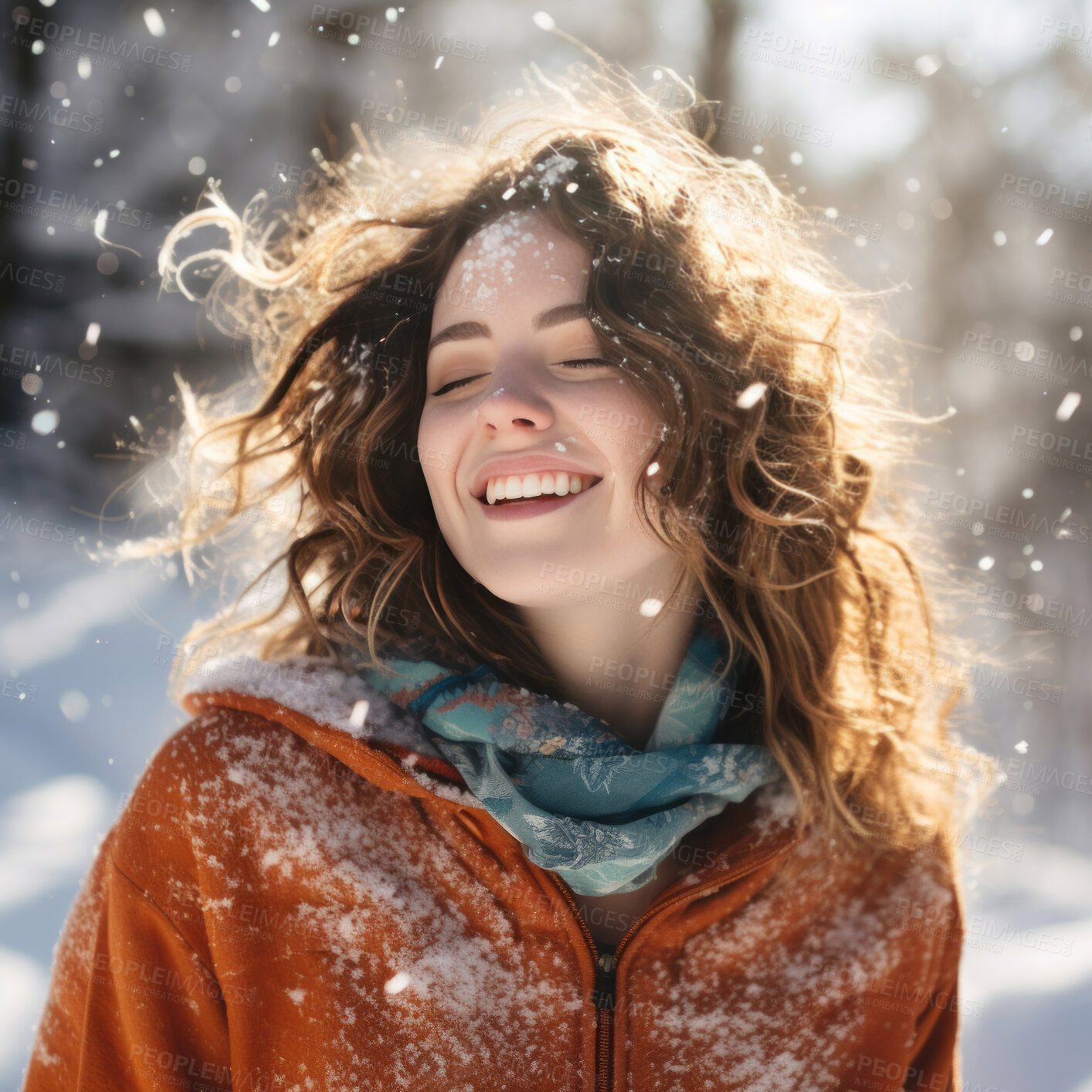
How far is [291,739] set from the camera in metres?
1.29

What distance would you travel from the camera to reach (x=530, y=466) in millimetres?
1274

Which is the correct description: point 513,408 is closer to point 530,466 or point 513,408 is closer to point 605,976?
point 530,466

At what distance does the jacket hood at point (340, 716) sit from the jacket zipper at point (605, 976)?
23 centimetres

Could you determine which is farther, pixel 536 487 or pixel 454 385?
pixel 454 385

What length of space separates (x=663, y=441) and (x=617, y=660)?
1.42 feet

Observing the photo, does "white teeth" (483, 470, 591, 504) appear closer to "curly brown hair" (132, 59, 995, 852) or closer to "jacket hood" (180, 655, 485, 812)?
"curly brown hair" (132, 59, 995, 852)

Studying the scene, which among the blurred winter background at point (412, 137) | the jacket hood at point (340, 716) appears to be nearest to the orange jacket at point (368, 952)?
the jacket hood at point (340, 716)

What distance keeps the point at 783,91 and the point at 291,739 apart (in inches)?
141

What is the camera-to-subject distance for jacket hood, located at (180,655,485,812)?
1.25m

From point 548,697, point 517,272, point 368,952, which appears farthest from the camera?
point 548,697

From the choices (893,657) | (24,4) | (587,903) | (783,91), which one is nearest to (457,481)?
(587,903)

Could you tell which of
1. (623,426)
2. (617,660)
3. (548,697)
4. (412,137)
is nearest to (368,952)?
(548,697)

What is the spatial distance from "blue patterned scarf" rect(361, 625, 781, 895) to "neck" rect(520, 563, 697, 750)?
0.32 feet

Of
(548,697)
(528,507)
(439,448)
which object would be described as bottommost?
(548,697)
